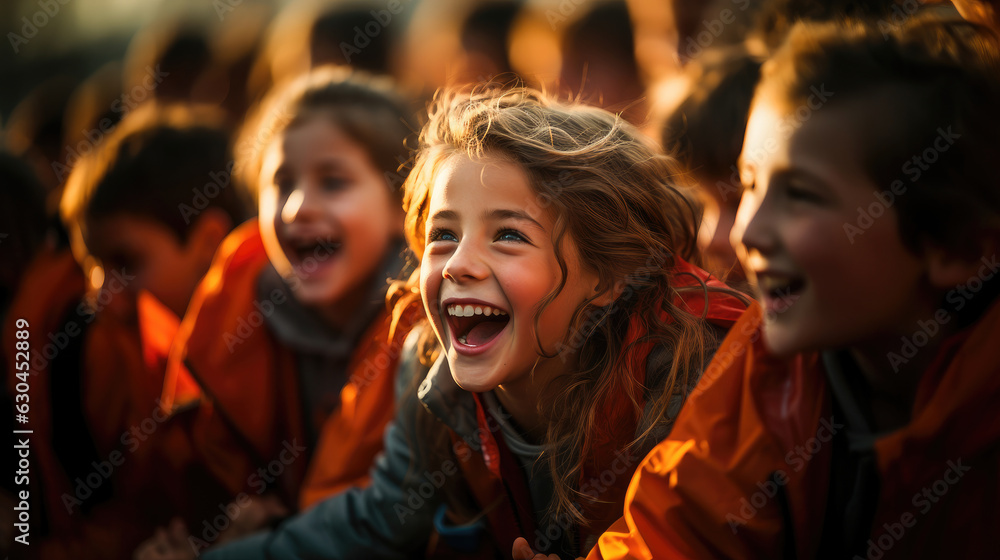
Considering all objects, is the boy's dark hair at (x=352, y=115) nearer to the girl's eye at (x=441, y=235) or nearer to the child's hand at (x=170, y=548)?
the girl's eye at (x=441, y=235)

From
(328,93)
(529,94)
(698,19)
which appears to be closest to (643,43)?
(698,19)

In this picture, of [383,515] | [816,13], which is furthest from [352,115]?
[816,13]

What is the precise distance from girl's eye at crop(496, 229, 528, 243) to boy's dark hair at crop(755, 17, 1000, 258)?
1.66ft

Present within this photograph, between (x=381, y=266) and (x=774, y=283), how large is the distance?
1.16 meters

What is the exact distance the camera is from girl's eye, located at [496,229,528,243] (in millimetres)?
1264

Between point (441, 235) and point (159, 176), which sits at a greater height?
point (159, 176)

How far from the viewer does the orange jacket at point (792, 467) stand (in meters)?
1.03

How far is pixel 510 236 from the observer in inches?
50.0

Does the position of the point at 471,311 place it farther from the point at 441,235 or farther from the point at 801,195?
the point at 801,195

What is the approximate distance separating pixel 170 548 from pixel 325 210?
3.10ft

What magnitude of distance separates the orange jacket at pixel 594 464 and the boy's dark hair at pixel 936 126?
361mm

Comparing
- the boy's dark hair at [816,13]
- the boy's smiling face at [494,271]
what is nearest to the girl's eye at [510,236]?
the boy's smiling face at [494,271]

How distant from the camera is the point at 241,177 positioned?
258 cm

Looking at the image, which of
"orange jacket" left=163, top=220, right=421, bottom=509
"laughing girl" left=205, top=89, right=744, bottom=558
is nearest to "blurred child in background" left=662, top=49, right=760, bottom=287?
"laughing girl" left=205, top=89, right=744, bottom=558
